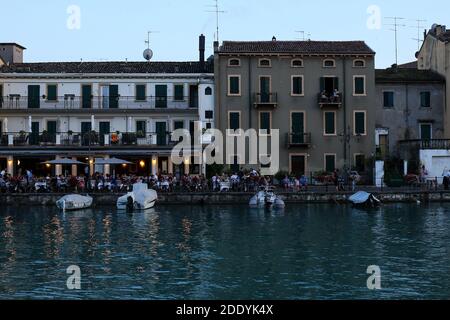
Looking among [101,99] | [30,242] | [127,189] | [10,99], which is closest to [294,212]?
[127,189]

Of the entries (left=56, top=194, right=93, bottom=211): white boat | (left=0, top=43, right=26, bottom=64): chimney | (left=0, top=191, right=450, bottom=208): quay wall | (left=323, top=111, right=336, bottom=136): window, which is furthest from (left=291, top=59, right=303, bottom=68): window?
(left=0, top=43, right=26, bottom=64): chimney

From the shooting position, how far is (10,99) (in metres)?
53.2

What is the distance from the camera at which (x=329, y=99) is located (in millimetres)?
52312

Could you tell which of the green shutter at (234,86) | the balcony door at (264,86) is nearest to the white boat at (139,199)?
the green shutter at (234,86)

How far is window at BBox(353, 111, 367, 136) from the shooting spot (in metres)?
52.9

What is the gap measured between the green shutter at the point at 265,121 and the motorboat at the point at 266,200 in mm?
10441

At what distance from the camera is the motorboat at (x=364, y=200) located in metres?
42.3

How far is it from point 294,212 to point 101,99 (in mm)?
20760

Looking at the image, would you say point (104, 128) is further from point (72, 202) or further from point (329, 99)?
point (329, 99)

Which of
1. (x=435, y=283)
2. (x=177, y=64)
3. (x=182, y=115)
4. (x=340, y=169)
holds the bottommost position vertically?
(x=435, y=283)

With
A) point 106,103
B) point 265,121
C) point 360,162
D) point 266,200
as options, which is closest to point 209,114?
→ point 265,121

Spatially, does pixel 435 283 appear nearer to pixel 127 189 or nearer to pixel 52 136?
pixel 127 189

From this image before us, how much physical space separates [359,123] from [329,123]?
2.26 m

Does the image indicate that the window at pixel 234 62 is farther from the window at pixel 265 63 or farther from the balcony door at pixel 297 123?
the balcony door at pixel 297 123
